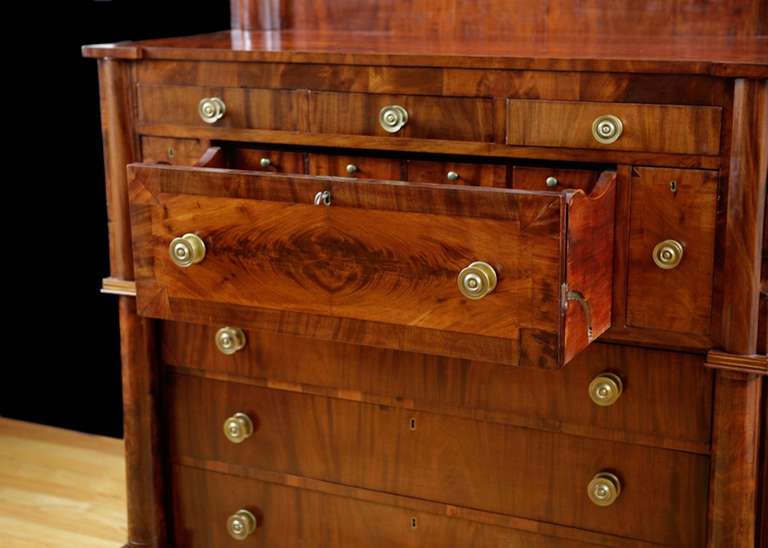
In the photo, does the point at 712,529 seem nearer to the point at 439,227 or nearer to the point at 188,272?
the point at 439,227

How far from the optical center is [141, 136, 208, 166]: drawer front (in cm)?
213

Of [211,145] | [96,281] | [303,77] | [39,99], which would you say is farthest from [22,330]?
[303,77]

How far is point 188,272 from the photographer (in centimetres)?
188

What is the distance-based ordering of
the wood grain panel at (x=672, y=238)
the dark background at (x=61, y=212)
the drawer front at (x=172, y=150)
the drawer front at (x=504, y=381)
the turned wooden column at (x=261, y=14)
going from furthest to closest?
the dark background at (x=61, y=212)
the turned wooden column at (x=261, y=14)
the drawer front at (x=172, y=150)
the drawer front at (x=504, y=381)
the wood grain panel at (x=672, y=238)

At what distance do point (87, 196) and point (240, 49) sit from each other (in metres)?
1.07

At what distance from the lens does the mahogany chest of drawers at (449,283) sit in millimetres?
1730

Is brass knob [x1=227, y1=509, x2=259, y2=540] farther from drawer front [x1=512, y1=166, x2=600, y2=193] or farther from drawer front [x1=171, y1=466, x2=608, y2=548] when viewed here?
drawer front [x1=512, y1=166, x2=600, y2=193]

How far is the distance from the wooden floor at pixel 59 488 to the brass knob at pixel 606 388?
120 cm

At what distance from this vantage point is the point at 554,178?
187 cm

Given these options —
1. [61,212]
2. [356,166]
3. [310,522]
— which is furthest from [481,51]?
[61,212]

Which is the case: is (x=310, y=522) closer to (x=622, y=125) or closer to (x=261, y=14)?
(x=622, y=125)

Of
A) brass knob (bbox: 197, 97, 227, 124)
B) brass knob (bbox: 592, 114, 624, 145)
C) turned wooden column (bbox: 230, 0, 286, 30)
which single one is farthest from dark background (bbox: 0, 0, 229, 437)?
brass knob (bbox: 592, 114, 624, 145)

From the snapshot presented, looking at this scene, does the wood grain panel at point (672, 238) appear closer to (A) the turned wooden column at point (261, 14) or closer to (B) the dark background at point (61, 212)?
(A) the turned wooden column at point (261, 14)

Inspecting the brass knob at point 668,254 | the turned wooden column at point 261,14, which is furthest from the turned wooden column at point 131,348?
the brass knob at point 668,254
